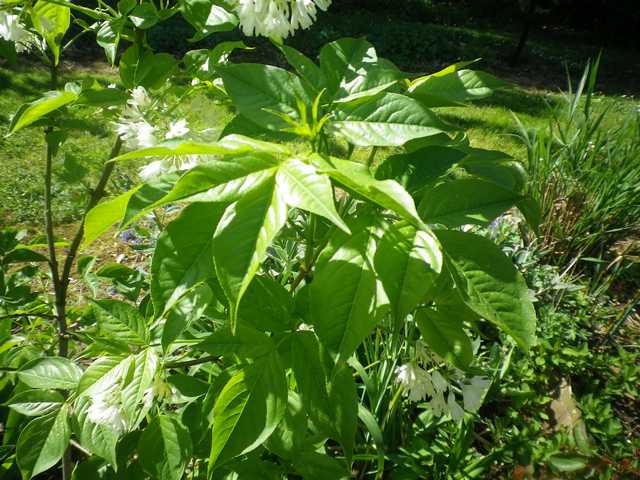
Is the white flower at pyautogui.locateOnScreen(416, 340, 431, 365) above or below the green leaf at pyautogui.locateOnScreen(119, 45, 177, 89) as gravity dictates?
below

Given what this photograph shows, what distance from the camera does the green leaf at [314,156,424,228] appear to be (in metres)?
0.50

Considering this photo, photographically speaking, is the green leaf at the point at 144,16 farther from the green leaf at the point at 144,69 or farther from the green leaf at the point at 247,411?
the green leaf at the point at 247,411

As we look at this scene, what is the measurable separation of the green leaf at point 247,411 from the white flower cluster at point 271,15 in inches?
22.9

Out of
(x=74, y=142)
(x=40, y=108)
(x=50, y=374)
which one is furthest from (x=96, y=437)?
(x=74, y=142)

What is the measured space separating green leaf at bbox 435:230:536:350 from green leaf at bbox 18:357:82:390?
2.66 ft

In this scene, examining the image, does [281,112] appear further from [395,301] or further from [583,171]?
[583,171]

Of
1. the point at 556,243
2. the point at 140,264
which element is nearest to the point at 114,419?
the point at 140,264

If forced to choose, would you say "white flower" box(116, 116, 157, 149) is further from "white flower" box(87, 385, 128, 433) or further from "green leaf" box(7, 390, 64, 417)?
"green leaf" box(7, 390, 64, 417)

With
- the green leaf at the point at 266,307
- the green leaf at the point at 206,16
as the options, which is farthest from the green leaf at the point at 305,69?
the green leaf at the point at 266,307

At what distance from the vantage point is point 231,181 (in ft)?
1.89

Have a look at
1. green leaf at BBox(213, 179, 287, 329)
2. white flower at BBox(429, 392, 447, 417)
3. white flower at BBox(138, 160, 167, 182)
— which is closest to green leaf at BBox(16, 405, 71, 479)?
white flower at BBox(138, 160, 167, 182)

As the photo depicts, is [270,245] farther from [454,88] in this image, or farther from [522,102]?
[522,102]

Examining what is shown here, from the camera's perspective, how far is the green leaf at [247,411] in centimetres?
69

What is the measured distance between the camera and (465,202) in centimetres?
70
